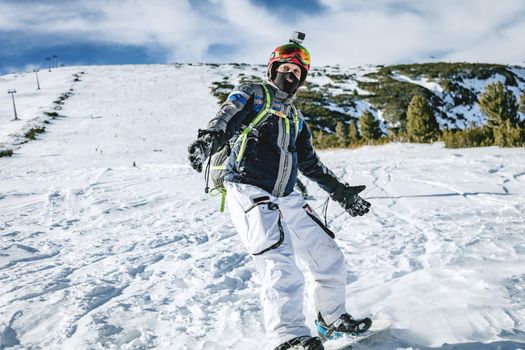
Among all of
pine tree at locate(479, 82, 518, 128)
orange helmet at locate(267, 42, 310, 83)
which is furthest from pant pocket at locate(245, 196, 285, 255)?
pine tree at locate(479, 82, 518, 128)

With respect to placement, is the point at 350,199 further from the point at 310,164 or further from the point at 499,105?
the point at 499,105

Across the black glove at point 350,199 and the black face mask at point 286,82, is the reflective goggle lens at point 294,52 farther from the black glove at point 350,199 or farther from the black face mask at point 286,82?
the black glove at point 350,199

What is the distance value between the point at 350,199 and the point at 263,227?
107 cm

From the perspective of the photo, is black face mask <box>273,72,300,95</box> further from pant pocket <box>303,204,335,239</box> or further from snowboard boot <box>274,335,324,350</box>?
snowboard boot <box>274,335,324,350</box>

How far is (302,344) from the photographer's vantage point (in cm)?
190

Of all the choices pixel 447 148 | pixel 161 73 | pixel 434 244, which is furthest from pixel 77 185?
pixel 161 73

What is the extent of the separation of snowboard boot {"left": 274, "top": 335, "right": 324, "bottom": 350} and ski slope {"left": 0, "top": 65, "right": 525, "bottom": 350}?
55 centimetres

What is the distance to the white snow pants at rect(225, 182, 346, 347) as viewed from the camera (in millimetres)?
2041

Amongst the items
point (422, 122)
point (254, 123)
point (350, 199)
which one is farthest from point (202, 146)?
point (422, 122)

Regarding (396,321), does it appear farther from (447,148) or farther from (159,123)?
(159,123)

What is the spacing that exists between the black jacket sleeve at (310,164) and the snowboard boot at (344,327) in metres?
1.00

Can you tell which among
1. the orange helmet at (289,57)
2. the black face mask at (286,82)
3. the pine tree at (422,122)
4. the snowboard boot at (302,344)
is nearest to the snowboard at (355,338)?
the snowboard boot at (302,344)

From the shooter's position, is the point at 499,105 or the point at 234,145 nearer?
the point at 234,145

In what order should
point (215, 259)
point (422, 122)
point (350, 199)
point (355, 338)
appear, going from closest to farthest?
point (355, 338), point (350, 199), point (215, 259), point (422, 122)
